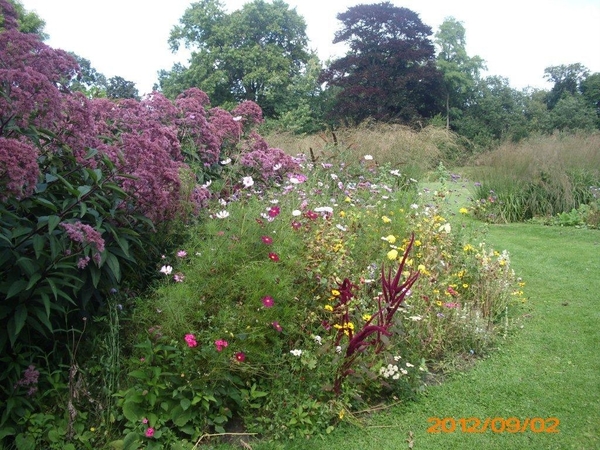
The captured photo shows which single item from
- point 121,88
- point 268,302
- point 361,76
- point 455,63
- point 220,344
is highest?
point 455,63

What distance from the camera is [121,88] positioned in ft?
85.5

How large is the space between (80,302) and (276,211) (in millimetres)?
1271

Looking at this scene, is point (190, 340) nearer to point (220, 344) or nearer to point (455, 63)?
point (220, 344)

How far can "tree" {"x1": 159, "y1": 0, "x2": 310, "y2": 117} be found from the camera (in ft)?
98.3

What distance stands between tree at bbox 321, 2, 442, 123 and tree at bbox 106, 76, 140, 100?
10.8 m

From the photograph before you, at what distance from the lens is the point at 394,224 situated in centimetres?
449

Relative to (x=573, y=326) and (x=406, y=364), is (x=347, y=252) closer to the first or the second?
(x=406, y=364)

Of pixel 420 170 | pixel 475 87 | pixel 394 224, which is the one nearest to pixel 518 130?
pixel 475 87

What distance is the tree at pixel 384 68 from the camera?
2830 cm

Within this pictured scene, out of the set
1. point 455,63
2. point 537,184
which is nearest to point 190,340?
point 537,184

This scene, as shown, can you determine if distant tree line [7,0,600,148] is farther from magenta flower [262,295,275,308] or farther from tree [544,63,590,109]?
magenta flower [262,295,275,308]

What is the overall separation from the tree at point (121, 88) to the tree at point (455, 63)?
17.3 m

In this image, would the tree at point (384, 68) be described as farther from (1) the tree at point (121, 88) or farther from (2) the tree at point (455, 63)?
(1) the tree at point (121, 88)

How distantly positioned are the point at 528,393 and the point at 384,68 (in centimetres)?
2921
